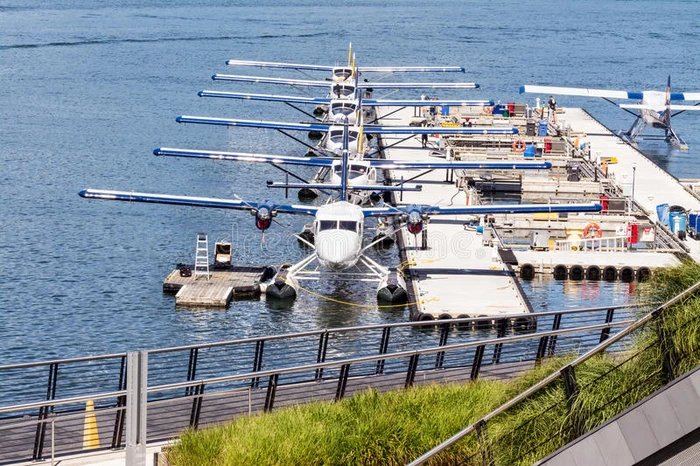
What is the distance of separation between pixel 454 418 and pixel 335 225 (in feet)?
74.9

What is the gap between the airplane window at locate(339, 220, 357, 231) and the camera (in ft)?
121

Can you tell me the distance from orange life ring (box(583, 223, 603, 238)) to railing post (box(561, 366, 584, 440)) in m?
34.6

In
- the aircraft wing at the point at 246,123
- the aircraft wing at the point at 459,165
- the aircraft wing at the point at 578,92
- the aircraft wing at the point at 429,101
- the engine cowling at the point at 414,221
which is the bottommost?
the engine cowling at the point at 414,221

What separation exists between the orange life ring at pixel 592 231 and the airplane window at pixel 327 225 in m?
13.7

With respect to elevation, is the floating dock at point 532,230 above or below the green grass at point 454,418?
above

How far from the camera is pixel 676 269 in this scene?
13398 mm

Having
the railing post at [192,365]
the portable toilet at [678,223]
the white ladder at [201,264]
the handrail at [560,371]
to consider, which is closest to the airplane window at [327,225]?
the white ladder at [201,264]

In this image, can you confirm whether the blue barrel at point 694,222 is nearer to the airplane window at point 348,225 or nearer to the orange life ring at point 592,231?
the orange life ring at point 592,231

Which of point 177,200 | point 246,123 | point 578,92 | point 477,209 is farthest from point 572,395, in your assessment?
point 578,92

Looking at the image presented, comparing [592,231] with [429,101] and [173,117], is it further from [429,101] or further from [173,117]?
[173,117]

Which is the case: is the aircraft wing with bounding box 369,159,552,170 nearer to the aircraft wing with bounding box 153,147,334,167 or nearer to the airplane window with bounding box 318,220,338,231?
the aircraft wing with bounding box 153,147,334,167

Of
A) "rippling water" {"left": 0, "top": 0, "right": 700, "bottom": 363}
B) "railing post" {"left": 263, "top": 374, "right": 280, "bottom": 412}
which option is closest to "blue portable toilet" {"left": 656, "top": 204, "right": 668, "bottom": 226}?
"rippling water" {"left": 0, "top": 0, "right": 700, "bottom": 363}

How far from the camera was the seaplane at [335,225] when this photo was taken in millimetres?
36688

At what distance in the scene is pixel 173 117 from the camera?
7788 centimetres
